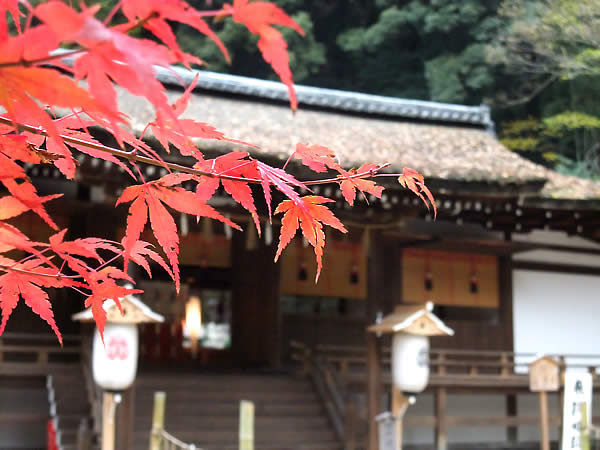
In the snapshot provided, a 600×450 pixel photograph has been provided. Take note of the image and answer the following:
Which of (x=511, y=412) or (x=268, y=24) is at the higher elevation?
(x=268, y=24)

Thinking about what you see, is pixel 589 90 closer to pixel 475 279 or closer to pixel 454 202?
pixel 475 279

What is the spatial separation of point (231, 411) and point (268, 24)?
26.0 feet

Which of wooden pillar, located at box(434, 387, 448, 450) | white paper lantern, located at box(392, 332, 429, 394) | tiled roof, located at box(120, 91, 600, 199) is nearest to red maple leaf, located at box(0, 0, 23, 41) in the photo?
tiled roof, located at box(120, 91, 600, 199)

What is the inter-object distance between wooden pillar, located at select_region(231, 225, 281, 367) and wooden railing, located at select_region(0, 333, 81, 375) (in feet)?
10.7

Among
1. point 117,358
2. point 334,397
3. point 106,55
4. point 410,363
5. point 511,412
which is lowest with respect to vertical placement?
point 511,412

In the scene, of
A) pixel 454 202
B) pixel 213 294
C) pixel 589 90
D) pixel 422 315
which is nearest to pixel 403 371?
pixel 422 315

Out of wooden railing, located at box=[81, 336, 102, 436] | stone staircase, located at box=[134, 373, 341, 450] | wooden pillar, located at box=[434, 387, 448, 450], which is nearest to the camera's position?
wooden railing, located at box=[81, 336, 102, 436]

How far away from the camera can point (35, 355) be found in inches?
345

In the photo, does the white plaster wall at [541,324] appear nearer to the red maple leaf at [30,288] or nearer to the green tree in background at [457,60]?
the green tree in background at [457,60]

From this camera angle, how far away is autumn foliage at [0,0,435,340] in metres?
0.72

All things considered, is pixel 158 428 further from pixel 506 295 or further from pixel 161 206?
pixel 506 295

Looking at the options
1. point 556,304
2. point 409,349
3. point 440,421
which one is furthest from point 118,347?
point 556,304

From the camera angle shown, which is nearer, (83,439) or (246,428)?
(246,428)

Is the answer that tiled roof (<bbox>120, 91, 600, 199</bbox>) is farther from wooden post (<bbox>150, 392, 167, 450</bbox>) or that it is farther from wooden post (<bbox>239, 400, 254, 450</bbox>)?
wooden post (<bbox>239, 400, 254, 450</bbox>)
